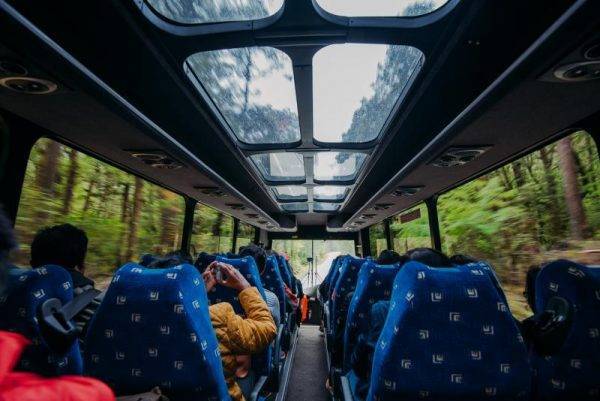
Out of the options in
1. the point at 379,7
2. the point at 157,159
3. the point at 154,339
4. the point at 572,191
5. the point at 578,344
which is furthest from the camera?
the point at 157,159

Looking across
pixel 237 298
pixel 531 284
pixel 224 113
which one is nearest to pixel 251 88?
pixel 224 113

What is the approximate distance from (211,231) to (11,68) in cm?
619

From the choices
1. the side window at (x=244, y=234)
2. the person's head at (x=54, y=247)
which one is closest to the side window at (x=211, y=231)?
the side window at (x=244, y=234)

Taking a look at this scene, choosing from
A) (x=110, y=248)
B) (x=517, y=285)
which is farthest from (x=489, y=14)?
(x=110, y=248)

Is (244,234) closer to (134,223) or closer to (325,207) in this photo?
(325,207)

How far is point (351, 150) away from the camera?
13.7 ft

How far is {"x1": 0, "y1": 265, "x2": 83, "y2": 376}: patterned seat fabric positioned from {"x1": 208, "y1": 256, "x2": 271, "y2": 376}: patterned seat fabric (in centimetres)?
118

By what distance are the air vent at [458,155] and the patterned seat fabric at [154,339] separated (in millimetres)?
2885

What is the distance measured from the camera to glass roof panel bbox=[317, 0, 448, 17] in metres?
1.85

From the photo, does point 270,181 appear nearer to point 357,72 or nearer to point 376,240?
point 357,72

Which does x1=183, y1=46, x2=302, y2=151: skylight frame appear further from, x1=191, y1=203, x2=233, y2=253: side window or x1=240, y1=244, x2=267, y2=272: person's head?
x1=191, y1=203, x2=233, y2=253: side window

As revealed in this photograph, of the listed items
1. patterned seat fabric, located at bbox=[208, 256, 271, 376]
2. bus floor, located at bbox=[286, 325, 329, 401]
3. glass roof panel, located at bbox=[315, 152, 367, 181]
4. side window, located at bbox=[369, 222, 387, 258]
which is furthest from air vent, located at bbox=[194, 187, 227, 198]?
side window, located at bbox=[369, 222, 387, 258]

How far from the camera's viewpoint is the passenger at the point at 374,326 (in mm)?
1618

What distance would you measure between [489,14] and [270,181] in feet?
15.1
